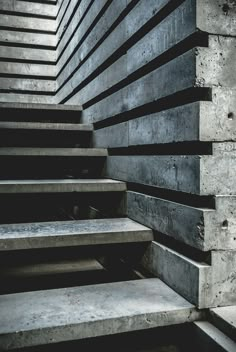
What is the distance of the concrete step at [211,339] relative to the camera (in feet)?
4.29

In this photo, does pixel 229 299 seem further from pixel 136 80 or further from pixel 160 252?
pixel 136 80

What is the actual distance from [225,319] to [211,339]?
9 cm

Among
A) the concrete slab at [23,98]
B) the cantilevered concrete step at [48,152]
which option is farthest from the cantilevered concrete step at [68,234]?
the concrete slab at [23,98]

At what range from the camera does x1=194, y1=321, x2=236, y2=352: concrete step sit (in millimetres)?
1307

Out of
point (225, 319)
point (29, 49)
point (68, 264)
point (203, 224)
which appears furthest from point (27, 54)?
point (225, 319)

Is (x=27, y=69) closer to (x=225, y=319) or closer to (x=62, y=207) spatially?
(x=62, y=207)

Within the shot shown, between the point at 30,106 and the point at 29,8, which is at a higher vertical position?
the point at 29,8

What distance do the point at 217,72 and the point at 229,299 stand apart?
98 centimetres

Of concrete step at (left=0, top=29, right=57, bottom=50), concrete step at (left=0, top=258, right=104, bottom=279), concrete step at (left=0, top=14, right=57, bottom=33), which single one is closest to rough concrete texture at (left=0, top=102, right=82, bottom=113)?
concrete step at (left=0, top=258, right=104, bottom=279)

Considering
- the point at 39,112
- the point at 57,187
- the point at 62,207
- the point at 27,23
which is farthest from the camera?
the point at 27,23

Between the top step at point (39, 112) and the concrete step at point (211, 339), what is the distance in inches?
105

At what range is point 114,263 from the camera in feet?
8.76

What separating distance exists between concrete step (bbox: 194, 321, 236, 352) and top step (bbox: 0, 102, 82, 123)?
266cm

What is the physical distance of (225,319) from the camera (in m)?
1.38
